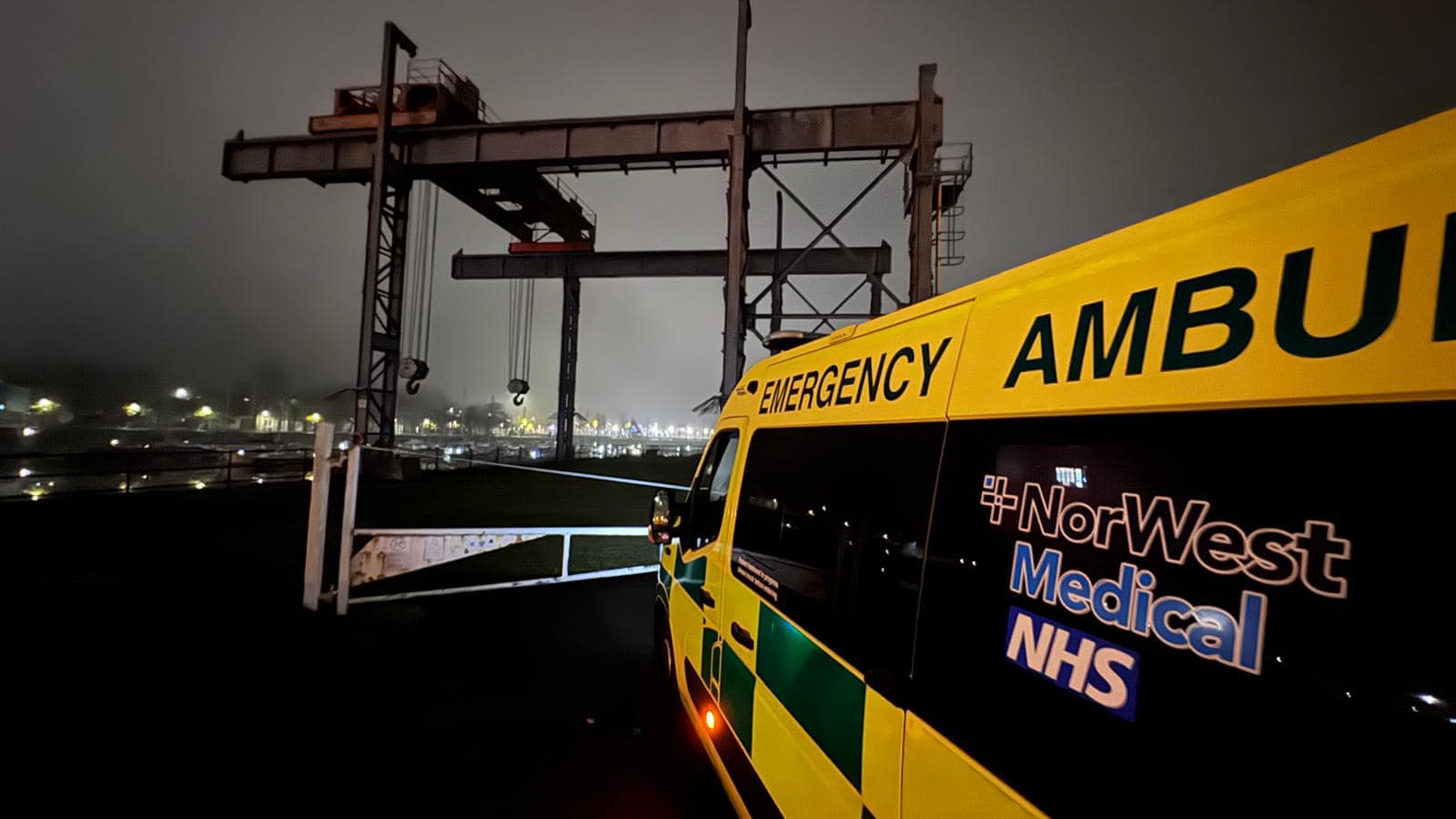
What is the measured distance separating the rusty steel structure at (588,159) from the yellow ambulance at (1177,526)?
11.6 m

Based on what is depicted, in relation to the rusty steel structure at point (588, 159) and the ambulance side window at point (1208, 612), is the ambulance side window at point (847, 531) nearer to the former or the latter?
the ambulance side window at point (1208, 612)

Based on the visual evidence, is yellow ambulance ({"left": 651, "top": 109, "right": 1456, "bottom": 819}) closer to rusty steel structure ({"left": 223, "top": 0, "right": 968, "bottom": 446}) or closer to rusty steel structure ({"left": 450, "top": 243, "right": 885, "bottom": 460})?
rusty steel structure ({"left": 223, "top": 0, "right": 968, "bottom": 446})

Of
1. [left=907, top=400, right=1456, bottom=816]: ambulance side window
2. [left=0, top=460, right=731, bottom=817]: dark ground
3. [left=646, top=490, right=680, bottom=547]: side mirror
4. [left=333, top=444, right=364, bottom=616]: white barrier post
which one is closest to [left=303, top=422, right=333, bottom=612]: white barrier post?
[left=333, top=444, right=364, bottom=616]: white barrier post

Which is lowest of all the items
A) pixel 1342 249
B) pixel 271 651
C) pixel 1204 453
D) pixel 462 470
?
pixel 462 470

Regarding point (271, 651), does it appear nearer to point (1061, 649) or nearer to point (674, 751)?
point (674, 751)

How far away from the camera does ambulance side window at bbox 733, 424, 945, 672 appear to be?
1422mm

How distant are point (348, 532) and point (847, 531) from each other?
4.91 m

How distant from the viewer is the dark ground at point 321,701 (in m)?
2.75

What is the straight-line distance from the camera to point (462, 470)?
23156 mm

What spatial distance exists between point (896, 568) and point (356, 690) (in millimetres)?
3936

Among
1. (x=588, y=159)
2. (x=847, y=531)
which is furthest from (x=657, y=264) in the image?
(x=847, y=531)

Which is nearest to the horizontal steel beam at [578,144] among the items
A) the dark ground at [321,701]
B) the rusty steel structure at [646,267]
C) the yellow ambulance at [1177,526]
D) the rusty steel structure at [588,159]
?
the rusty steel structure at [588,159]

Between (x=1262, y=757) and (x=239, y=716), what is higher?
(x=1262, y=757)

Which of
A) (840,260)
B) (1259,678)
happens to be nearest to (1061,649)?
(1259,678)
